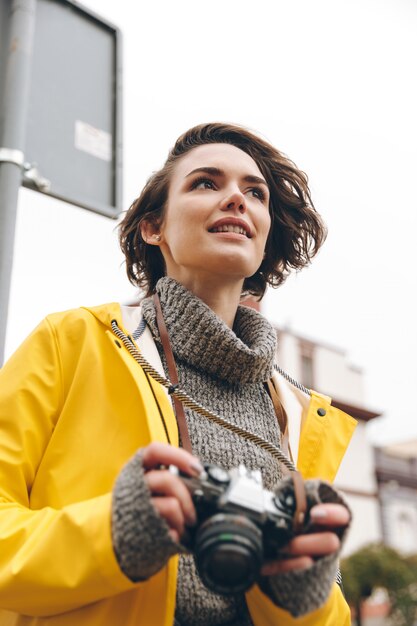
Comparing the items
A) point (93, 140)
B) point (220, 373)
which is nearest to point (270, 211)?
point (93, 140)

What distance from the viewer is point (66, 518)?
54.5 inches

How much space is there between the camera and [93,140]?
111 inches

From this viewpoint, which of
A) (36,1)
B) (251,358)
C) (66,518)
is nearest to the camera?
(66,518)

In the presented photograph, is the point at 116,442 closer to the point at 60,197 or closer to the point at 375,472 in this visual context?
the point at 60,197

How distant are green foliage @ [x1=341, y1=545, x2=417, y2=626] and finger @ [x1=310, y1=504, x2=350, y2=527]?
22226 millimetres

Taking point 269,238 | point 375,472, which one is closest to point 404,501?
point 375,472

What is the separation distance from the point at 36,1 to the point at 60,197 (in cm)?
84

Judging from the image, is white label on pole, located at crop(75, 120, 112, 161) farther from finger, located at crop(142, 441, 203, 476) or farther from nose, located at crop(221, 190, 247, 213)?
finger, located at crop(142, 441, 203, 476)

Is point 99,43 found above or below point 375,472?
above

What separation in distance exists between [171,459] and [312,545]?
314 millimetres

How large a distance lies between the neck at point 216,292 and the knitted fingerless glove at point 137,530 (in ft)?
3.48

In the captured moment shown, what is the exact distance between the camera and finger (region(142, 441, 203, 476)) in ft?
4.15

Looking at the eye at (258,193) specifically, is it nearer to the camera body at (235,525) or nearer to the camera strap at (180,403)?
the camera strap at (180,403)

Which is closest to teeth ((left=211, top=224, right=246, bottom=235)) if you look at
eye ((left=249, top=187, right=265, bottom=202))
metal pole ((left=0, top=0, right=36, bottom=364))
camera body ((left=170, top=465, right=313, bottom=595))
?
eye ((left=249, top=187, right=265, bottom=202))
